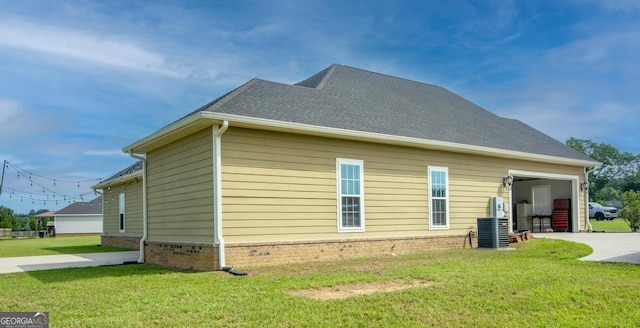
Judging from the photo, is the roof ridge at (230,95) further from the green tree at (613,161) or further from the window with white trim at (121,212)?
the green tree at (613,161)

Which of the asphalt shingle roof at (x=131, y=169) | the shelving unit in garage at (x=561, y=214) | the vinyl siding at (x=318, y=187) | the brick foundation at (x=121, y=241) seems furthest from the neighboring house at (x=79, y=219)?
the vinyl siding at (x=318, y=187)

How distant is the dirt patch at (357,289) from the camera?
272 inches

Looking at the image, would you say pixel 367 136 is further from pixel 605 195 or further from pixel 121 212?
pixel 605 195

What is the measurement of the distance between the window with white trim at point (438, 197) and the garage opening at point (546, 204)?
6.25 m

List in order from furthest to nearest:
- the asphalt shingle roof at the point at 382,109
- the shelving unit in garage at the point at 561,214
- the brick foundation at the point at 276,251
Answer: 1. the shelving unit in garage at the point at 561,214
2. the asphalt shingle roof at the point at 382,109
3. the brick foundation at the point at 276,251

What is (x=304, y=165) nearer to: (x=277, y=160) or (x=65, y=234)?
(x=277, y=160)

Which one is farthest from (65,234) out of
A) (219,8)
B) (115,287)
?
(115,287)

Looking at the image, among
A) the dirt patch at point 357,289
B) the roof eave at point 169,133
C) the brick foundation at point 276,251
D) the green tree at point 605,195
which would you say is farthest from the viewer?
the green tree at point 605,195

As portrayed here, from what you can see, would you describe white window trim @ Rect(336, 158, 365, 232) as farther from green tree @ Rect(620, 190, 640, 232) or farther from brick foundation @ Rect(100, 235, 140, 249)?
green tree @ Rect(620, 190, 640, 232)

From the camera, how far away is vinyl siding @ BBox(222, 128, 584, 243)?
10398 millimetres

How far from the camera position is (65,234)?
146 feet

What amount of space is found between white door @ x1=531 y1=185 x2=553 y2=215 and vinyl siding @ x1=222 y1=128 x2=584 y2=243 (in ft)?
24.6

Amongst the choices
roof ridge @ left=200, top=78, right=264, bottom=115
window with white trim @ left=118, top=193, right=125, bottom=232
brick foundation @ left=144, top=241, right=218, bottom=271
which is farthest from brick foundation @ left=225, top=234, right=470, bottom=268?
window with white trim @ left=118, top=193, right=125, bottom=232

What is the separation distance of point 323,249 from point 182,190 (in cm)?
362
